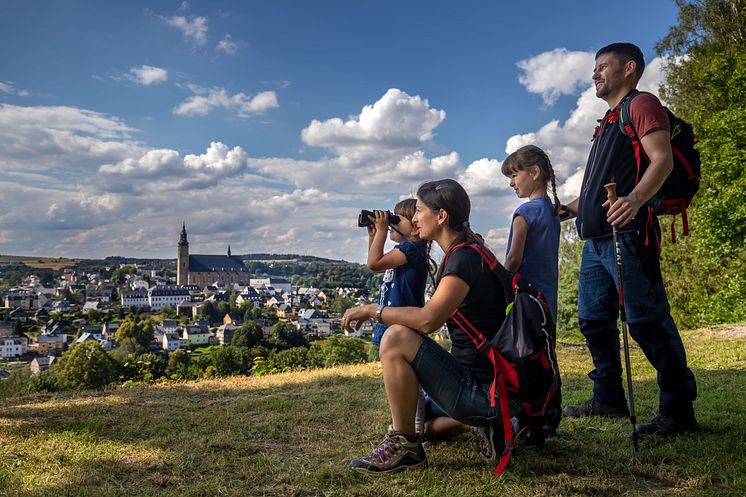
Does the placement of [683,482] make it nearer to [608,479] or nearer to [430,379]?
[608,479]

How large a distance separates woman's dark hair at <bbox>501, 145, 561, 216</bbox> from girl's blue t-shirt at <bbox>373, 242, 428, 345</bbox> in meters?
0.75

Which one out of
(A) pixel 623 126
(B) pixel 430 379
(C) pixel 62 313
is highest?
(A) pixel 623 126

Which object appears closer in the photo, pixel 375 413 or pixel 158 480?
pixel 158 480

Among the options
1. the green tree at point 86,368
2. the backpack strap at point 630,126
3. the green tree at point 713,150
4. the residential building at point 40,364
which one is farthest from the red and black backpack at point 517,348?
the residential building at point 40,364

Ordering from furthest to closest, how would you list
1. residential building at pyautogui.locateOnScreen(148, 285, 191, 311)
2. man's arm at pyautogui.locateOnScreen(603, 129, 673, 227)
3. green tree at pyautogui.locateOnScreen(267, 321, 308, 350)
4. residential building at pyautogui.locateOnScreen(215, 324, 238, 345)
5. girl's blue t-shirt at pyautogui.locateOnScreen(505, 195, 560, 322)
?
residential building at pyautogui.locateOnScreen(148, 285, 191, 311) < residential building at pyautogui.locateOnScreen(215, 324, 238, 345) < green tree at pyautogui.locateOnScreen(267, 321, 308, 350) < girl's blue t-shirt at pyautogui.locateOnScreen(505, 195, 560, 322) < man's arm at pyautogui.locateOnScreen(603, 129, 673, 227)

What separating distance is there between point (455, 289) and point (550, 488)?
1030mm

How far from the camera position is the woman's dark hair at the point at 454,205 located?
2973 millimetres

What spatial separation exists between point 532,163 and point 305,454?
2249 mm

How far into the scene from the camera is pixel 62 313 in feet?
284

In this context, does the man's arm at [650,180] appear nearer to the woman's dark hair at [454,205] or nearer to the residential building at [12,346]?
the woman's dark hair at [454,205]

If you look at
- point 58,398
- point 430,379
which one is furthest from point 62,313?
point 430,379

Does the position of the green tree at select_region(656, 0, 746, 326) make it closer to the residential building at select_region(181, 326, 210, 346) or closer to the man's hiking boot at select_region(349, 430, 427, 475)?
the man's hiking boot at select_region(349, 430, 427, 475)

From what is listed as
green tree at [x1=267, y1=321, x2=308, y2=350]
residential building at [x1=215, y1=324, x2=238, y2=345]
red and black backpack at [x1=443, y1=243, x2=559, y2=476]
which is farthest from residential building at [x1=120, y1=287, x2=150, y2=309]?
red and black backpack at [x1=443, y1=243, x2=559, y2=476]

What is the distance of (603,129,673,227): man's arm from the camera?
3098 millimetres
